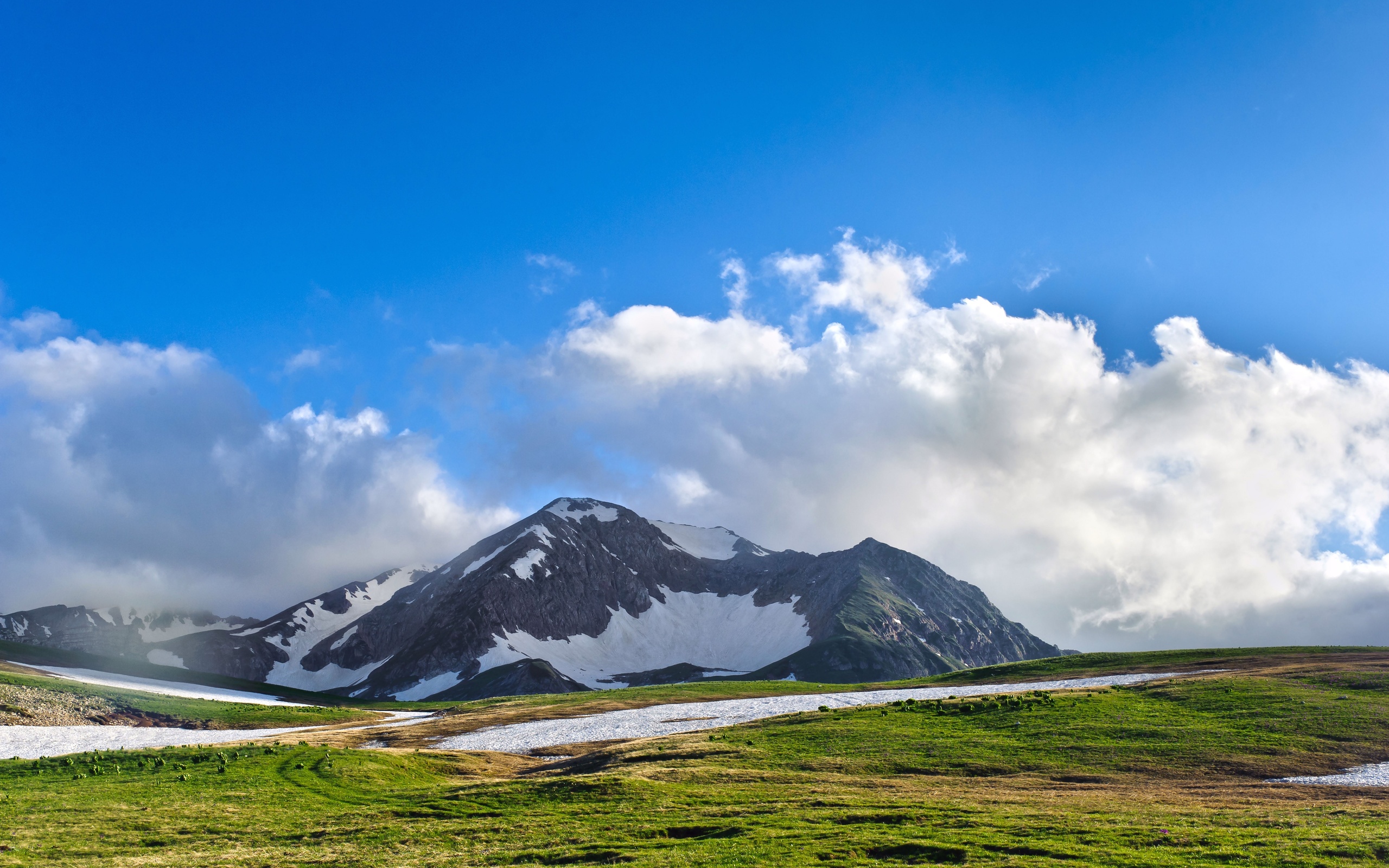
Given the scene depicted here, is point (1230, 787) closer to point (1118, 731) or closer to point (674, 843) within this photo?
point (1118, 731)

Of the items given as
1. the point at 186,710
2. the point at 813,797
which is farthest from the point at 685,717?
the point at 186,710

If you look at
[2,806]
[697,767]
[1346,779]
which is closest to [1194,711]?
[1346,779]

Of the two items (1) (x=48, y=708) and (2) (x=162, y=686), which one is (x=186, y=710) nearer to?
(1) (x=48, y=708)

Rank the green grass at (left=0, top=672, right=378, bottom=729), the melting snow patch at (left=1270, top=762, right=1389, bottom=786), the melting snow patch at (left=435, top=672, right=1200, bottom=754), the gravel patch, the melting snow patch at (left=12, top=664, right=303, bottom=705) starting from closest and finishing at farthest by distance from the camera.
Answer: the melting snow patch at (left=1270, top=762, right=1389, bottom=786), the melting snow patch at (left=435, top=672, right=1200, bottom=754), the gravel patch, the green grass at (left=0, top=672, right=378, bottom=729), the melting snow patch at (left=12, top=664, right=303, bottom=705)

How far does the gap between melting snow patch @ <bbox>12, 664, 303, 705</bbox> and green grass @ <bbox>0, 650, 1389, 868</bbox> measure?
364ft

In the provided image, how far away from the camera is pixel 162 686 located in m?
162

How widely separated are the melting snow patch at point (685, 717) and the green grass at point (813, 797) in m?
12.5

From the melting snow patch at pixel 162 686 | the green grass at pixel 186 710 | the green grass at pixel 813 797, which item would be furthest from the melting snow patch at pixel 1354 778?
the melting snow patch at pixel 162 686

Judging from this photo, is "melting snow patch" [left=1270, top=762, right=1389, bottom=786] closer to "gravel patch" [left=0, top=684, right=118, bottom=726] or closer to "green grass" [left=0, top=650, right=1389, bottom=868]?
"green grass" [left=0, top=650, right=1389, bottom=868]

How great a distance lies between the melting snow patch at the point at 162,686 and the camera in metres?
147

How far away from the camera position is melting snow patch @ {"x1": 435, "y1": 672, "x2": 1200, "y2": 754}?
7338cm

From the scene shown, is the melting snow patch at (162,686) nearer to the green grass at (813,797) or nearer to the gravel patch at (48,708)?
the gravel patch at (48,708)

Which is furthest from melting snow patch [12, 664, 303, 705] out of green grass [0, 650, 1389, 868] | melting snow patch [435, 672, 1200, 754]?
green grass [0, 650, 1389, 868]

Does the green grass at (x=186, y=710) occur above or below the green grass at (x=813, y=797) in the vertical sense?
below
